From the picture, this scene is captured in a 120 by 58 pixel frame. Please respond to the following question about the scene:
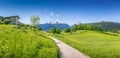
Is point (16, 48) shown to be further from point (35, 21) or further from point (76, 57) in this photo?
point (35, 21)

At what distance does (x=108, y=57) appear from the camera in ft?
112

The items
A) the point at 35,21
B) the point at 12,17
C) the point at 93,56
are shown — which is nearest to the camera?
the point at 93,56

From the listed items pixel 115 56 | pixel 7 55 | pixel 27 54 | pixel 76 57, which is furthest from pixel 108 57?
pixel 7 55

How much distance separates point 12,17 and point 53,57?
3987 inches

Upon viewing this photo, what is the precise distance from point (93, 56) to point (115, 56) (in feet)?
10.5

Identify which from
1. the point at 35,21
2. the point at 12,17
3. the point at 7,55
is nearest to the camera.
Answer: the point at 7,55

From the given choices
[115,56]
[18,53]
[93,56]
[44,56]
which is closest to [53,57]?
[44,56]

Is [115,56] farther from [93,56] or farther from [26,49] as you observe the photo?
[26,49]

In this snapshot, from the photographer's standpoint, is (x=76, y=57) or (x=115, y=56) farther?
(x=115, y=56)

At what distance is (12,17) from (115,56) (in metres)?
95.3

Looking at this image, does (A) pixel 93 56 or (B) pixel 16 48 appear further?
(A) pixel 93 56

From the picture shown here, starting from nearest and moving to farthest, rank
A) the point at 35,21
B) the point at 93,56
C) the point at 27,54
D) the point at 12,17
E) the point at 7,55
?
the point at 7,55
the point at 27,54
the point at 93,56
the point at 12,17
the point at 35,21

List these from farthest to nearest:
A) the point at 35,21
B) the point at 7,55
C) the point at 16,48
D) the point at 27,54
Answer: the point at 35,21
the point at 16,48
the point at 27,54
the point at 7,55

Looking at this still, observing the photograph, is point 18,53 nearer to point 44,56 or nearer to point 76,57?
point 44,56
